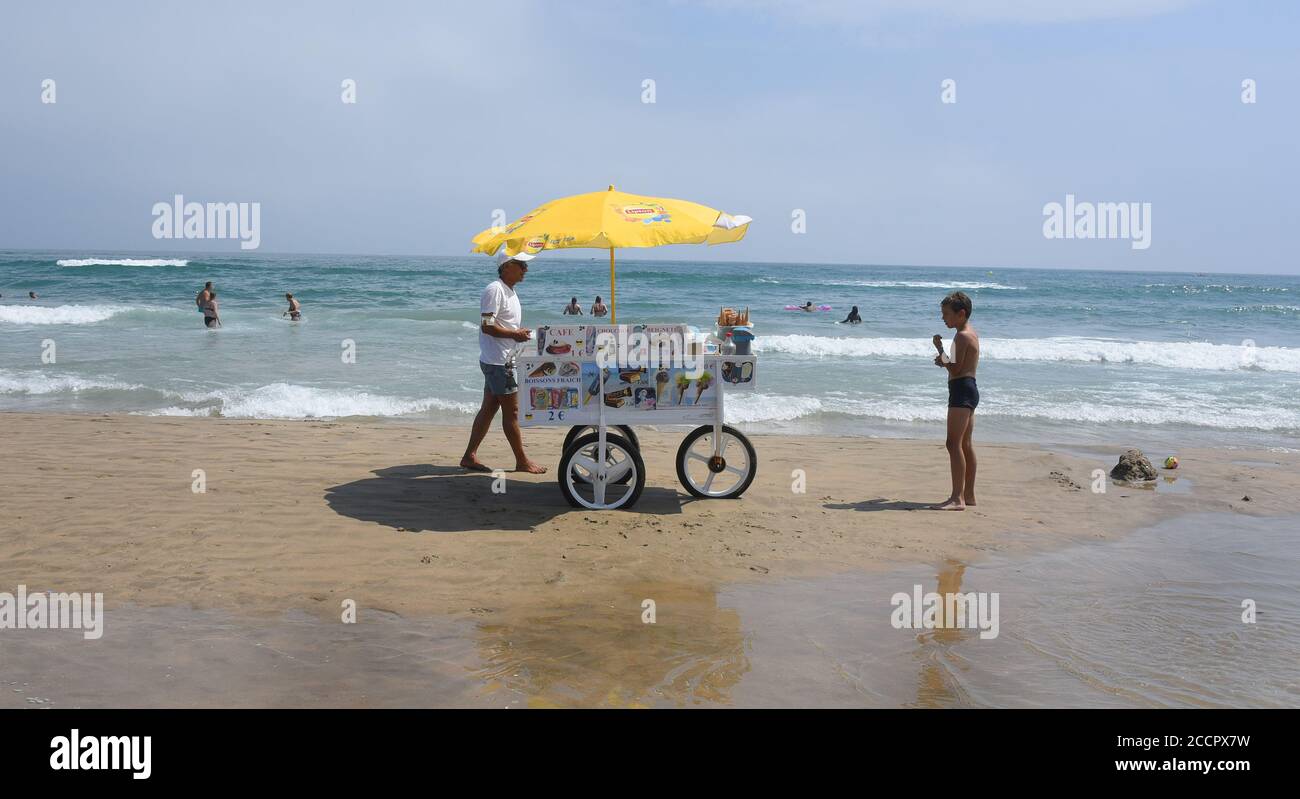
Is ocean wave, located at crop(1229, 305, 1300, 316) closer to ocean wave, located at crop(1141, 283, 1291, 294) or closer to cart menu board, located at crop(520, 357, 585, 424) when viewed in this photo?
ocean wave, located at crop(1141, 283, 1291, 294)

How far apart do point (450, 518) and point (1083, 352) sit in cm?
1779

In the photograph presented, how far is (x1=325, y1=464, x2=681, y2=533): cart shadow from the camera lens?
5.95 metres

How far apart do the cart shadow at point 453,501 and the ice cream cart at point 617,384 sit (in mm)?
329

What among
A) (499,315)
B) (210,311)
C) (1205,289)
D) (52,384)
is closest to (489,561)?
(499,315)

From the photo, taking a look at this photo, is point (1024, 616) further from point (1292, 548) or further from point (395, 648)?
point (395, 648)

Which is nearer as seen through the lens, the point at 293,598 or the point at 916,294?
the point at 293,598

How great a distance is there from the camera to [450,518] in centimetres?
602

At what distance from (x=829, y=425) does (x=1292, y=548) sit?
527 cm

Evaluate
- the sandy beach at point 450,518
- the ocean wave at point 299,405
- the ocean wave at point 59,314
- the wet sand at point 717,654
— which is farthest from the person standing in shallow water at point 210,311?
the wet sand at point 717,654

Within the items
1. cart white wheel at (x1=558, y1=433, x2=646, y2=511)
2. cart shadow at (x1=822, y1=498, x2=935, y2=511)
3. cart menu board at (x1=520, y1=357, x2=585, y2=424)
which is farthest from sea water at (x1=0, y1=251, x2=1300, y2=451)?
cart menu board at (x1=520, y1=357, x2=585, y2=424)

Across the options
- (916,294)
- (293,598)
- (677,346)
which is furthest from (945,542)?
(916,294)
